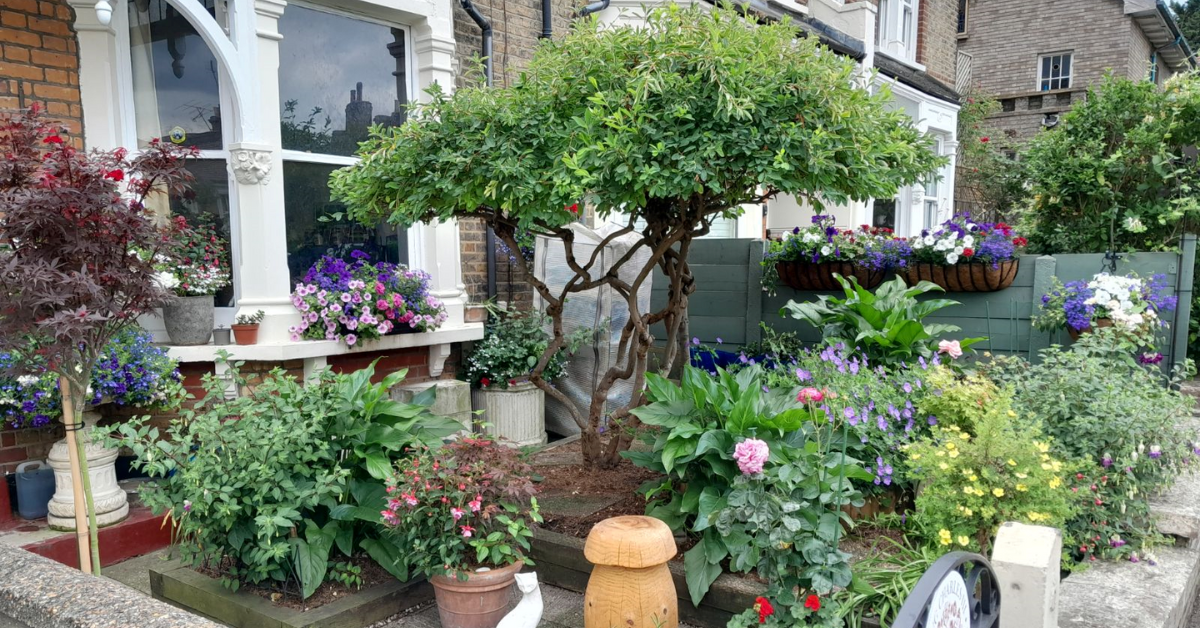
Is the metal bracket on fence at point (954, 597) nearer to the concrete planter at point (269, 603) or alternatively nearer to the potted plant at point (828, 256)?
the concrete planter at point (269, 603)

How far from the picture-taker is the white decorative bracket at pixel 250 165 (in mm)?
4613

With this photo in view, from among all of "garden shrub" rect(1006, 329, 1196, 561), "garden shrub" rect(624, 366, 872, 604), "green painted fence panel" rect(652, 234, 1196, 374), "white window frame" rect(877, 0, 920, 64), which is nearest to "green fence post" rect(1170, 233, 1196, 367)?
"green painted fence panel" rect(652, 234, 1196, 374)

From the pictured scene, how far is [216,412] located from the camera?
334cm

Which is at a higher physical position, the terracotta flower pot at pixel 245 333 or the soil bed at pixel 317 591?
the terracotta flower pot at pixel 245 333

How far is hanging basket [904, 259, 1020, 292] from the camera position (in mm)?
6008

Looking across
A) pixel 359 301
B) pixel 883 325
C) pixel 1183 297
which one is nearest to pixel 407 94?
pixel 359 301

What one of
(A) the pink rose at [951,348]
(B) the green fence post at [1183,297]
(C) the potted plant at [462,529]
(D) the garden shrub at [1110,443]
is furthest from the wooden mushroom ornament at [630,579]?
(B) the green fence post at [1183,297]

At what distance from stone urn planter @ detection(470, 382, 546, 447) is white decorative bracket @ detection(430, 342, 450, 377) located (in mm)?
417

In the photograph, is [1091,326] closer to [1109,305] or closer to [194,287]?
[1109,305]

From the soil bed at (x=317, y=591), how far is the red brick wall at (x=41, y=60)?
2659 mm

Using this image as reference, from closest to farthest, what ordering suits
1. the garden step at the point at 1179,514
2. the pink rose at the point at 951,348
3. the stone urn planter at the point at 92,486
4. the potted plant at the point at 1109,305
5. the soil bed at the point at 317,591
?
the soil bed at the point at 317,591
the garden step at the point at 1179,514
the stone urn planter at the point at 92,486
the pink rose at the point at 951,348
the potted plant at the point at 1109,305

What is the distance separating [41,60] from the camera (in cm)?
417

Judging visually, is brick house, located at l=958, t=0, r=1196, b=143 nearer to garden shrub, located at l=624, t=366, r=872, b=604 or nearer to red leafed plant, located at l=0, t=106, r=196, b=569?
garden shrub, located at l=624, t=366, r=872, b=604

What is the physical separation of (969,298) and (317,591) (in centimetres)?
537
